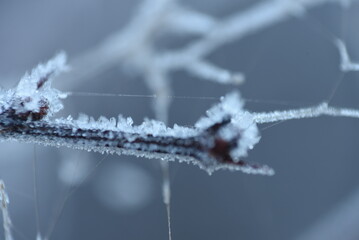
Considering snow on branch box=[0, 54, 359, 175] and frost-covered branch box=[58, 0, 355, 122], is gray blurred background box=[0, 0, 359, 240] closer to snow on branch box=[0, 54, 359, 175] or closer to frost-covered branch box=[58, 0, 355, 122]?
frost-covered branch box=[58, 0, 355, 122]

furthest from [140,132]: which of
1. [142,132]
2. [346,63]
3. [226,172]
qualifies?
[226,172]

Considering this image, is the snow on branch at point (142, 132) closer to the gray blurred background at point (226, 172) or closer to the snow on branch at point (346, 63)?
the snow on branch at point (346, 63)

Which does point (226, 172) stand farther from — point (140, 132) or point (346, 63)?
point (140, 132)

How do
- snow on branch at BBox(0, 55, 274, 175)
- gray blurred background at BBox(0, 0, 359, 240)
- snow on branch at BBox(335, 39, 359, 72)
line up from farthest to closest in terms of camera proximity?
1. gray blurred background at BBox(0, 0, 359, 240)
2. snow on branch at BBox(335, 39, 359, 72)
3. snow on branch at BBox(0, 55, 274, 175)

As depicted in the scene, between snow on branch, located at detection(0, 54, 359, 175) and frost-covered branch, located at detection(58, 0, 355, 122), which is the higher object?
frost-covered branch, located at detection(58, 0, 355, 122)

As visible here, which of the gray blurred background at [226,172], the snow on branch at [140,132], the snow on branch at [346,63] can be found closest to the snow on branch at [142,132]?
the snow on branch at [140,132]

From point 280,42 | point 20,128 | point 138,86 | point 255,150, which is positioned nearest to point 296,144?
point 255,150

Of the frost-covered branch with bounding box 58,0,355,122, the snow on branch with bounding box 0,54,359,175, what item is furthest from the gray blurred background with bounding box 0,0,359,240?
the snow on branch with bounding box 0,54,359,175

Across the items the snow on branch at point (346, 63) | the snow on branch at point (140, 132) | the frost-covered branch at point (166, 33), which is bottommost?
the snow on branch at point (140, 132)

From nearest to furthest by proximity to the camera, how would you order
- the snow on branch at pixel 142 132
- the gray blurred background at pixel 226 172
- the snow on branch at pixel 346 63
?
the snow on branch at pixel 142 132 < the snow on branch at pixel 346 63 < the gray blurred background at pixel 226 172
